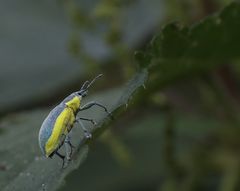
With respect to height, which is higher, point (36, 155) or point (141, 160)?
point (141, 160)

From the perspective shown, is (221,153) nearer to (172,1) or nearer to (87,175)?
(172,1)

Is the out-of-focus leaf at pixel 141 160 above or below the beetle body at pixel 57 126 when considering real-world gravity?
above

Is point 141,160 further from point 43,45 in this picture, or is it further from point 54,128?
point 54,128

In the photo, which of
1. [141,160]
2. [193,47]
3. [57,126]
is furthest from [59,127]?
[141,160]

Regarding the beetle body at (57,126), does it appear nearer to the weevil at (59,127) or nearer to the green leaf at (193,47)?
the weevil at (59,127)

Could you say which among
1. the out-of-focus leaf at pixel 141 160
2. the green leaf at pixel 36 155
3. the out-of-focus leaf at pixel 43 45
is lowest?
the green leaf at pixel 36 155

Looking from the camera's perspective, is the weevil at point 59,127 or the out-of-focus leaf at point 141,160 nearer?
the weevil at point 59,127

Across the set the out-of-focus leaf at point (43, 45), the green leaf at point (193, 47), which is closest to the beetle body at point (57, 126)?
the green leaf at point (193, 47)
